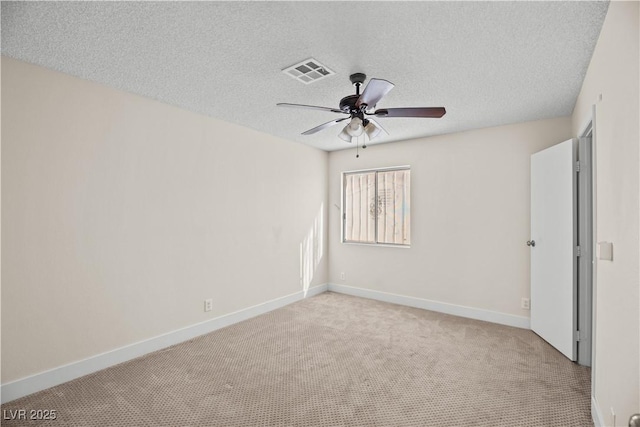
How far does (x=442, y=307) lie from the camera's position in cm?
436

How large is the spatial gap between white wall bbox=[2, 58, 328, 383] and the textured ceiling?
1.12 feet

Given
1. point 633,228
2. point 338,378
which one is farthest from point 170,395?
point 633,228

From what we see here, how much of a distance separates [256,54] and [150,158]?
5.26 ft

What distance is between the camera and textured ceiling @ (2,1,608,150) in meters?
1.76

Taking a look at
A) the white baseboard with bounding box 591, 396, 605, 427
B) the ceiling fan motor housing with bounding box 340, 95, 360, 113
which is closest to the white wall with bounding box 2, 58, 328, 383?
the ceiling fan motor housing with bounding box 340, 95, 360, 113

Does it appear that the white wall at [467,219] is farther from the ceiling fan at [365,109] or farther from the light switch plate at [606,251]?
the light switch plate at [606,251]

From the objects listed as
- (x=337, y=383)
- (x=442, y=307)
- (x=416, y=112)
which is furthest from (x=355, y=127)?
(x=442, y=307)

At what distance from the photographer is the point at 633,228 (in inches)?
55.2

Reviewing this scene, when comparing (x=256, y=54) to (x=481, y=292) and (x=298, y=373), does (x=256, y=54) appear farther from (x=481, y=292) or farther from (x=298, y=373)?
(x=481, y=292)

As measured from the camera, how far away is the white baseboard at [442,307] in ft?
12.6

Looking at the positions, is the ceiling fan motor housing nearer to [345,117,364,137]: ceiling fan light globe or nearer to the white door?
[345,117,364,137]: ceiling fan light globe

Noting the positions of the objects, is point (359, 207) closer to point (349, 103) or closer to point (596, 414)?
point (349, 103)

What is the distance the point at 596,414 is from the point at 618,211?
4.41ft

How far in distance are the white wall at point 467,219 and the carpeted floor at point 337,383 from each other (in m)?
0.63
